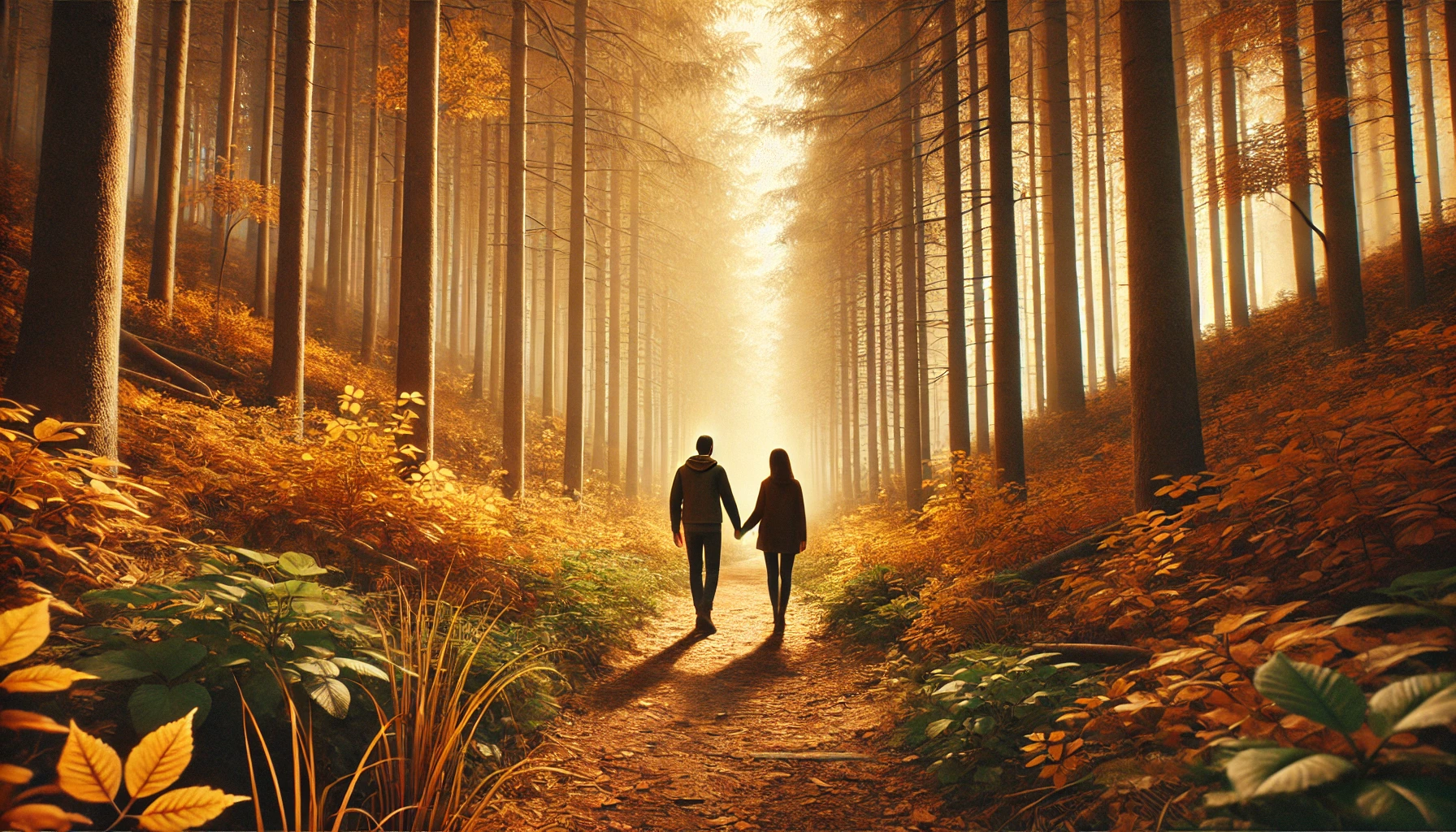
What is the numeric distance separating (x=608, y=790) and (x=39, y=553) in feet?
9.61

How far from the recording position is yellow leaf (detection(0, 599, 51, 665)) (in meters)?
1.17

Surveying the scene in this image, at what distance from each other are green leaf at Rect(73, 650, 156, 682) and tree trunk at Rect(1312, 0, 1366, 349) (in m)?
13.7

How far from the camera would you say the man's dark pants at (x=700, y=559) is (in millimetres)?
6938

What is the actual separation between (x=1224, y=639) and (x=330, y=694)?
352 centimetres

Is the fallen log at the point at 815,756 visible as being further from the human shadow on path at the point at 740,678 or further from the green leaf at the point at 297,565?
the green leaf at the point at 297,565

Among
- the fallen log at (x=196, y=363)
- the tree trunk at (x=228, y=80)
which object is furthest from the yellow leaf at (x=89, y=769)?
the tree trunk at (x=228, y=80)

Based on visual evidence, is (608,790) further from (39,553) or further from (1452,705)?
(1452,705)

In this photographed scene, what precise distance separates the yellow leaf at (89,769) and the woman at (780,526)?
19.8 feet

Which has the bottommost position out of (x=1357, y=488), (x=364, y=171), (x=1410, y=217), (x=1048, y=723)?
(x=1048, y=723)

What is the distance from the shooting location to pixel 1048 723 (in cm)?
304

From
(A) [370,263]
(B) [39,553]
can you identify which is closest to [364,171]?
(A) [370,263]

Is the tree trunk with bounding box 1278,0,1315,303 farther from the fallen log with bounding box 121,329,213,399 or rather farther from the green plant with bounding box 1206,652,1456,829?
the fallen log with bounding box 121,329,213,399

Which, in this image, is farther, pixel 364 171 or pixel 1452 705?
pixel 364 171

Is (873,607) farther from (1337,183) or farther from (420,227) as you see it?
(1337,183)
